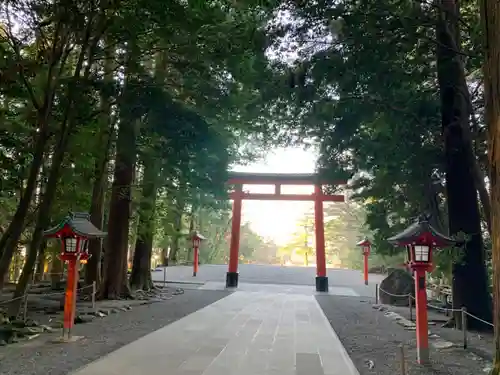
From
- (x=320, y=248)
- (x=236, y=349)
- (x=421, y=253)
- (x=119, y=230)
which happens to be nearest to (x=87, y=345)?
(x=236, y=349)

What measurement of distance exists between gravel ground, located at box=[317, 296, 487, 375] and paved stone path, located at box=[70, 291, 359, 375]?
24cm

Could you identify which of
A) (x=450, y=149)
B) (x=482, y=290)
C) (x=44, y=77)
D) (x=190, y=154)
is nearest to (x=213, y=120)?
(x=190, y=154)

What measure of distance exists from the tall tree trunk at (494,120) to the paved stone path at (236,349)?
8.06 feet

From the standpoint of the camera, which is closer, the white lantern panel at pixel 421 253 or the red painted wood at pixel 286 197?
the white lantern panel at pixel 421 253

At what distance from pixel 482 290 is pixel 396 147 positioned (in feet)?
10.7

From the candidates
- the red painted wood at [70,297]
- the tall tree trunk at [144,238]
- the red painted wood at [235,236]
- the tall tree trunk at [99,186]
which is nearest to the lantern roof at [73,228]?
the red painted wood at [70,297]

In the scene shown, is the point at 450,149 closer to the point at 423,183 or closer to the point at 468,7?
the point at 423,183

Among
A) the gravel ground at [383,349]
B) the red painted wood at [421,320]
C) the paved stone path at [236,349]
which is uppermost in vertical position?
the red painted wood at [421,320]

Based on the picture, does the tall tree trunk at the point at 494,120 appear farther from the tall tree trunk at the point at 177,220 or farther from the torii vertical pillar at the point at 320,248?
the torii vertical pillar at the point at 320,248

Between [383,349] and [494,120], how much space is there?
4404 mm

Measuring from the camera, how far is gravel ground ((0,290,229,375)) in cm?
481

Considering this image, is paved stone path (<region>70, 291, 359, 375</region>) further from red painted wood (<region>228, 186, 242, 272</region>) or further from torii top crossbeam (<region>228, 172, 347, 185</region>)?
torii top crossbeam (<region>228, 172, 347, 185</region>)

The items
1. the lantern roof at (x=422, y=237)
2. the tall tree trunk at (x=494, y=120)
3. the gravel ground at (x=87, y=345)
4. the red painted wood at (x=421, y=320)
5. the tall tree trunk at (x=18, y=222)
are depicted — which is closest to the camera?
the tall tree trunk at (x=494, y=120)

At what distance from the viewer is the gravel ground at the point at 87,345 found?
481 centimetres
